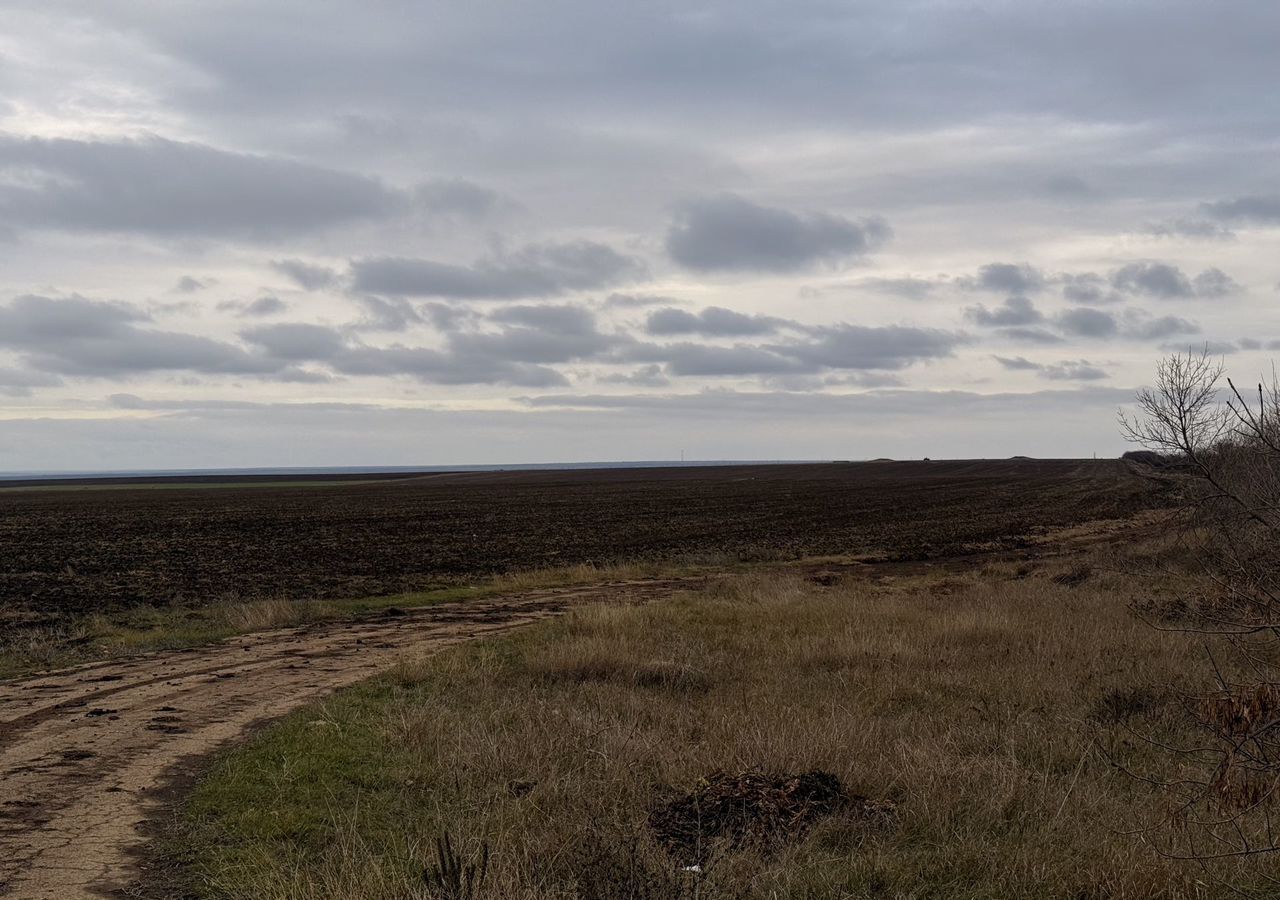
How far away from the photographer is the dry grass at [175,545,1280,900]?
19.7 ft

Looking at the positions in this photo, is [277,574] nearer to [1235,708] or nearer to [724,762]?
[724,762]

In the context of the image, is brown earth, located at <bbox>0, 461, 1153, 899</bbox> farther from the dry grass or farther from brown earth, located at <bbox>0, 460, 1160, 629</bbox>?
the dry grass

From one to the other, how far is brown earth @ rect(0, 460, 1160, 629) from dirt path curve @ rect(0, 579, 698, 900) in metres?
6.77

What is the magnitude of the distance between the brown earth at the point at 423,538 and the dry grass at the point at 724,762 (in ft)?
11.2

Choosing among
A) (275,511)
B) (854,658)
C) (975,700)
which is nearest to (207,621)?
(854,658)

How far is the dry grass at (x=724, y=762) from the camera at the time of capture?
601 cm

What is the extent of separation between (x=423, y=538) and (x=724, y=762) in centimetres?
3778

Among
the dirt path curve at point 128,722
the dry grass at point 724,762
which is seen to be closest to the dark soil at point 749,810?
the dry grass at point 724,762

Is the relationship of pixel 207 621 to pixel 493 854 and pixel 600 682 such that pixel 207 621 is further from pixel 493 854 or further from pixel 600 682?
pixel 493 854

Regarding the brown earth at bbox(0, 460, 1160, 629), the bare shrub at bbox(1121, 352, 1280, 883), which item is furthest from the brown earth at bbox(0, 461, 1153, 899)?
the bare shrub at bbox(1121, 352, 1280, 883)

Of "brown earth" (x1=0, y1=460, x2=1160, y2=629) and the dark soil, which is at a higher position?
the dark soil

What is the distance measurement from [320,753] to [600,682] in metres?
4.17

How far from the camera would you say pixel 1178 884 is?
5.86 metres

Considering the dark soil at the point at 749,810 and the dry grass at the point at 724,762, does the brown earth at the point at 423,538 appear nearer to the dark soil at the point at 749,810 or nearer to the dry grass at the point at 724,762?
the dry grass at the point at 724,762
